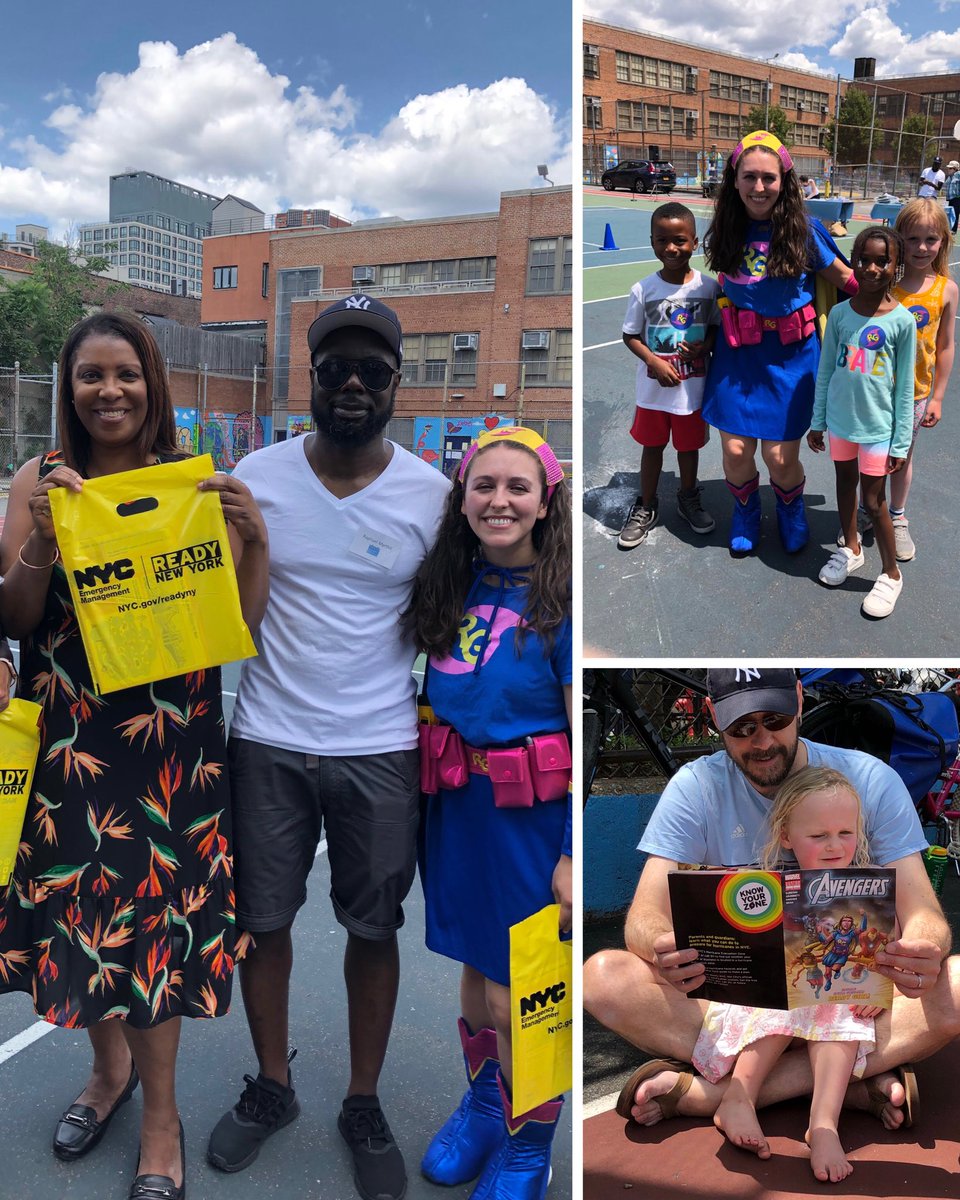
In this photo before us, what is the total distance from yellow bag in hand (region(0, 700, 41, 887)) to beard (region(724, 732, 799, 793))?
153 cm

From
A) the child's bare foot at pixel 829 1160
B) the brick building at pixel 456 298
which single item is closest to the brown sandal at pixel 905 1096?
the child's bare foot at pixel 829 1160

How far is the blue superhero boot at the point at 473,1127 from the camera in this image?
246cm

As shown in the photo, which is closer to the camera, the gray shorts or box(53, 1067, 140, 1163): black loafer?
the gray shorts

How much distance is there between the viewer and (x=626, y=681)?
11.6 ft

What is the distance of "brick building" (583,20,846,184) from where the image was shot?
200 cm

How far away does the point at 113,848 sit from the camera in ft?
7.23

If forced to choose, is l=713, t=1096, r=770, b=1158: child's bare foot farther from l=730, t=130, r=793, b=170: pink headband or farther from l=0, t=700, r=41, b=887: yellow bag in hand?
l=730, t=130, r=793, b=170: pink headband

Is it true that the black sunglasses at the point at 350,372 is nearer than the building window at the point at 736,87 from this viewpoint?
Answer: No

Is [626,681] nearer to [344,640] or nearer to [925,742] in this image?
[925,742]

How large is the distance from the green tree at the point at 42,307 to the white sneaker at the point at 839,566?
33.5 meters

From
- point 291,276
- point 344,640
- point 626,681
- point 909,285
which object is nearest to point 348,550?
point 344,640

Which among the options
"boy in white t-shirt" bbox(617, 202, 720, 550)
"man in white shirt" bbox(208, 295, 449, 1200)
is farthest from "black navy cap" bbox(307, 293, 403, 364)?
"boy in white t-shirt" bbox(617, 202, 720, 550)

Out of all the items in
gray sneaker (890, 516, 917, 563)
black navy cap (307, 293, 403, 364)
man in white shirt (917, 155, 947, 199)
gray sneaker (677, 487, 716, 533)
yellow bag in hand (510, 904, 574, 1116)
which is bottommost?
yellow bag in hand (510, 904, 574, 1116)

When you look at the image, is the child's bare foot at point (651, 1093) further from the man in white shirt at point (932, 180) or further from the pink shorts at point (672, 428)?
the man in white shirt at point (932, 180)
